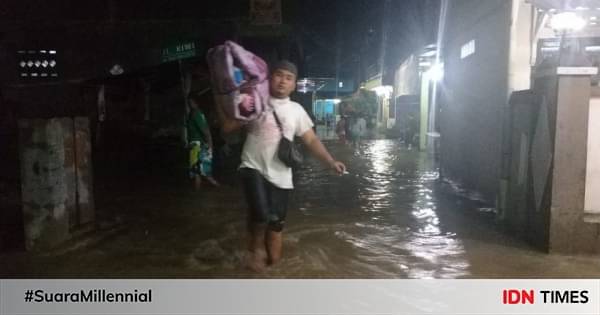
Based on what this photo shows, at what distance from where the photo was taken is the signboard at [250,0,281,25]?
38.5ft

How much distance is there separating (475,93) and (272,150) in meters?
5.48

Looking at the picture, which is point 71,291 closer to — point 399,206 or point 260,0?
point 399,206

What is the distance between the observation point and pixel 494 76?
307 inches

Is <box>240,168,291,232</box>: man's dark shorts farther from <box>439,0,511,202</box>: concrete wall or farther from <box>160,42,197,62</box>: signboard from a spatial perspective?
<box>160,42,197,62</box>: signboard

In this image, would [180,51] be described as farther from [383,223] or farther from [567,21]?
[567,21]

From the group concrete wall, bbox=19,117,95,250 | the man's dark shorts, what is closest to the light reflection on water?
the man's dark shorts

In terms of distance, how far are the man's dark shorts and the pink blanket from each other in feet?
1.59

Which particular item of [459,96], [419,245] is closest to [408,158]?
[459,96]

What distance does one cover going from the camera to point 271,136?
14.1 ft

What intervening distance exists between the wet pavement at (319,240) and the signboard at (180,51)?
3.33 m

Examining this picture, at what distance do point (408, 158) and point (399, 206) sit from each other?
6.86m

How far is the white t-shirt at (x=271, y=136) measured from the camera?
429 cm

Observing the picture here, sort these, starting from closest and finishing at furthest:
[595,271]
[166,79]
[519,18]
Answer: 1. [595,271]
2. [519,18]
3. [166,79]

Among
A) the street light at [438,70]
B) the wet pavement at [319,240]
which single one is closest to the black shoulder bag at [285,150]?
the wet pavement at [319,240]
